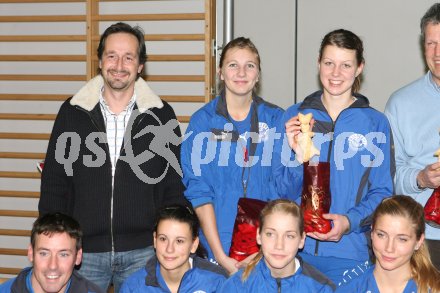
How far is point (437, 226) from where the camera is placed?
329cm

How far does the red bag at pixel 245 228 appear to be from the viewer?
327 cm

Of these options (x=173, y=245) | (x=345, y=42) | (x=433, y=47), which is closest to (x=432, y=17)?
(x=433, y=47)

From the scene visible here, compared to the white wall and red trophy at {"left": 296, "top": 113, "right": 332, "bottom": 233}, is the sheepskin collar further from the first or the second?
the white wall

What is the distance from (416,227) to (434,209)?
222 millimetres

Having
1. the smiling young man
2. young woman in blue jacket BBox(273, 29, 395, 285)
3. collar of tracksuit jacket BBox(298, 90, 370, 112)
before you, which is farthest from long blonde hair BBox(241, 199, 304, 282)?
the smiling young man

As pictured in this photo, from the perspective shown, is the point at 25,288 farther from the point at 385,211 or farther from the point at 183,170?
the point at 385,211

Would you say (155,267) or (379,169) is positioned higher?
(379,169)

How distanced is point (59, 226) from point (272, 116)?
3.97ft

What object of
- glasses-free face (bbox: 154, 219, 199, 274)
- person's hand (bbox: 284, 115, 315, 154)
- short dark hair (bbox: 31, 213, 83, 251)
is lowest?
glasses-free face (bbox: 154, 219, 199, 274)

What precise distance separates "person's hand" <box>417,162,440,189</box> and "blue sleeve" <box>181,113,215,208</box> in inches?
40.6

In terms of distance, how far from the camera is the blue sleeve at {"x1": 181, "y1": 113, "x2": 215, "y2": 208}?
338 cm

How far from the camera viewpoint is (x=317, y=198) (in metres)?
3.15

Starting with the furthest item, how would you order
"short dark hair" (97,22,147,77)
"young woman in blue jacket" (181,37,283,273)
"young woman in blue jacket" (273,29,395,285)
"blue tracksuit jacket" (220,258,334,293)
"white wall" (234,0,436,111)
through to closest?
"white wall" (234,0,436,111) → "short dark hair" (97,22,147,77) → "young woman in blue jacket" (181,37,283,273) → "young woman in blue jacket" (273,29,395,285) → "blue tracksuit jacket" (220,258,334,293)

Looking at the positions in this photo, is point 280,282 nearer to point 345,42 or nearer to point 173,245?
point 173,245
